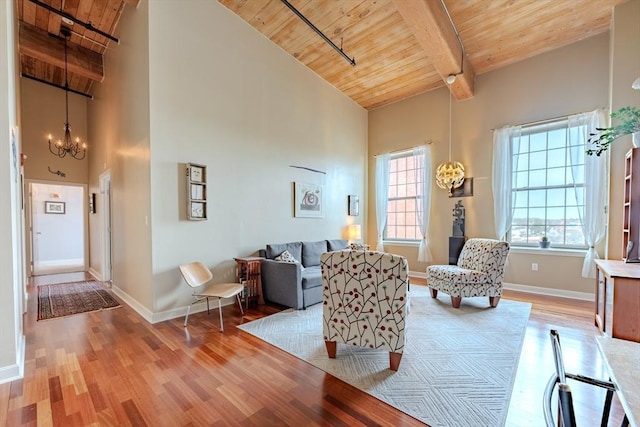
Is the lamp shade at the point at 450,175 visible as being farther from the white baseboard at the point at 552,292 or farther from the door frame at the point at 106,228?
the door frame at the point at 106,228

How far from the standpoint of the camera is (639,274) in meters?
2.31

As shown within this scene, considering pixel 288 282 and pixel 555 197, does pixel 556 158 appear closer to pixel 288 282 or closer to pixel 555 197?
pixel 555 197

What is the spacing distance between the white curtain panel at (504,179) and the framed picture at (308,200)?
3013 mm

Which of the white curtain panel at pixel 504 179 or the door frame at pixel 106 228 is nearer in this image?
the white curtain panel at pixel 504 179

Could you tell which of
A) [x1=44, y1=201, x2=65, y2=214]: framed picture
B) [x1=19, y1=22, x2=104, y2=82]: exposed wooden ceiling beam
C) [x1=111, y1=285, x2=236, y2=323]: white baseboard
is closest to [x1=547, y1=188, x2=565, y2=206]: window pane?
[x1=111, y1=285, x2=236, y2=323]: white baseboard

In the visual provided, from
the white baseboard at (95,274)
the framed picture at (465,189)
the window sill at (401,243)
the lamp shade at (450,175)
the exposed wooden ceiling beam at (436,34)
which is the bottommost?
the white baseboard at (95,274)

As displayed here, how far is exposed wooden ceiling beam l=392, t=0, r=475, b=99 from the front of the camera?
3135 mm

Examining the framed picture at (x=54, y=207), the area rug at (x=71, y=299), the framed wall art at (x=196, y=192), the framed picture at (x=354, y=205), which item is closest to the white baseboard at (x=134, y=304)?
the area rug at (x=71, y=299)

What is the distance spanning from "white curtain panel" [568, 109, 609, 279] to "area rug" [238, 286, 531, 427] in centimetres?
137

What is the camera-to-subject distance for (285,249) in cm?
431

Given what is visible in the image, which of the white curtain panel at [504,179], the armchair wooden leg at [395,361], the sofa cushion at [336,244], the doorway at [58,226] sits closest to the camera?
the armchair wooden leg at [395,361]

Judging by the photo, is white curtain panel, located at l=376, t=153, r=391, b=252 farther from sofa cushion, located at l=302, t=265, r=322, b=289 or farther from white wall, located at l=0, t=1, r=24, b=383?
white wall, located at l=0, t=1, r=24, b=383

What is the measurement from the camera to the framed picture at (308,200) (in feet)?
16.0

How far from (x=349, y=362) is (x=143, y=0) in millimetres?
4489
